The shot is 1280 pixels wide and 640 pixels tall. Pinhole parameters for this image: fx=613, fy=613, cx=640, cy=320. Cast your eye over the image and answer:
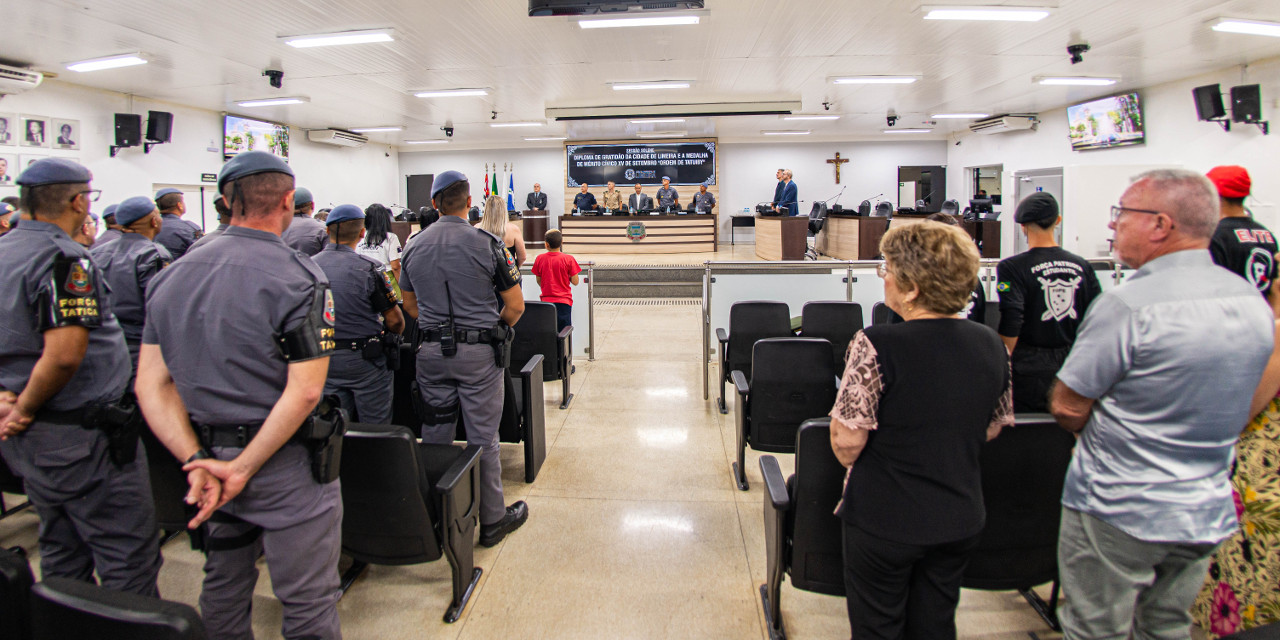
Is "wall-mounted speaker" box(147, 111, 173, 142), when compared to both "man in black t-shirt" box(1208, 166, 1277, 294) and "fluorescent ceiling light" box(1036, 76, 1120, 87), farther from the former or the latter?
"fluorescent ceiling light" box(1036, 76, 1120, 87)

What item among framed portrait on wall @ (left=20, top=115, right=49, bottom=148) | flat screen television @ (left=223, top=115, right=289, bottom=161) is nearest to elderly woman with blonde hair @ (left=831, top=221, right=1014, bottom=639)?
framed portrait on wall @ (left=20, top=115, right=49, bottom=148)

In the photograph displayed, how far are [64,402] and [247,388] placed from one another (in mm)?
939

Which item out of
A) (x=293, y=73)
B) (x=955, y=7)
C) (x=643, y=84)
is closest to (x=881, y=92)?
(x=643, y=84)

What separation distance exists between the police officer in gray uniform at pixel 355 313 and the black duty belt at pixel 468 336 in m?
0.34

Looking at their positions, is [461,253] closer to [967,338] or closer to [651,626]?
[651,626]

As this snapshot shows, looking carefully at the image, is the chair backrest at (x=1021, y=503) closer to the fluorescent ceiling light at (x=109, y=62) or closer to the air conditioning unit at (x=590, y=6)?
the air conditioning unit at (x=590, y=6)

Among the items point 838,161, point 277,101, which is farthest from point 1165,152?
point 277,101

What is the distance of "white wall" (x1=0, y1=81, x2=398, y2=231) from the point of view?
24.7ft

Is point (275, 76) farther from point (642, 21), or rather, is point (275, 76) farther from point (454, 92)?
point (642, 21)

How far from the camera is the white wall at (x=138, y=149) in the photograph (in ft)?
24.7

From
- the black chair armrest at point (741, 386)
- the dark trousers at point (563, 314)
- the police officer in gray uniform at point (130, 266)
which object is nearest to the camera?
the police officer in gray uniform at point (130, 266)

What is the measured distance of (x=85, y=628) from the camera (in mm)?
975

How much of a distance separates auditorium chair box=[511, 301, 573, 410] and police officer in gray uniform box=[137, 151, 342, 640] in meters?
2.73

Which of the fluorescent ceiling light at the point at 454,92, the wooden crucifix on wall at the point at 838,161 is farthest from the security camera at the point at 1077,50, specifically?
the wooden crucifix on wall at the point at 838,161
